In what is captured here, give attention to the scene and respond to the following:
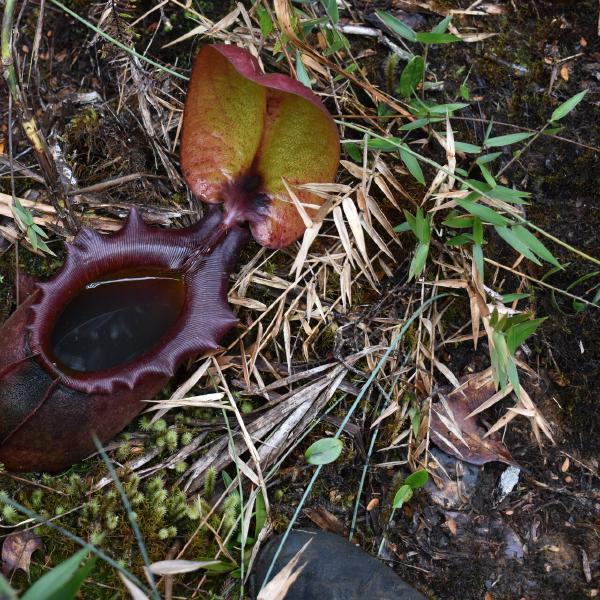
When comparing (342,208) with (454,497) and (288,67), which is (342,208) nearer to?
(288,67)

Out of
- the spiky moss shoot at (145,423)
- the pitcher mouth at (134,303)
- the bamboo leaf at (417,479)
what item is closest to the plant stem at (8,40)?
the pitcher mouth at (134,303)

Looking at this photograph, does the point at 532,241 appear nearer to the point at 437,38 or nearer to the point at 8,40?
the point at 437,38

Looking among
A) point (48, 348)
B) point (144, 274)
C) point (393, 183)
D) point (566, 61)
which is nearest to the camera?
point (48, 348)

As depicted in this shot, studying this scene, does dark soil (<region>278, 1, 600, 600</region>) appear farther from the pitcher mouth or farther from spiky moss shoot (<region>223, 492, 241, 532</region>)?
the pitcher mouth

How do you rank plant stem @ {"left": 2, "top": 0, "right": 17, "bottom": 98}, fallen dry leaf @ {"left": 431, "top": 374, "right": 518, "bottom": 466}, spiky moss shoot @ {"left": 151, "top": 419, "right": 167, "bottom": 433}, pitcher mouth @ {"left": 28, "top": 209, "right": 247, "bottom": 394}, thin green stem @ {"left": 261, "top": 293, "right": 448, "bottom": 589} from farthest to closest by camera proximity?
1. fallen dry leaf @ {"left": 431, "top": 374, "right": 518, "bottom": 466}
2. spiky moss shoot @ {"left": 151, "top": 419, "right": 167, "bottom": 433}
3. thin green stem @ {"left": 261, "top": 293, "right": 448, "bottom": 589}
4. pitcher mouth @ {"left": 28, "top": 209, "right": 247, "bottom": 394}
5. plant stem @ {"left": 2, "top": 0, "right": 17, "bottom": 98}

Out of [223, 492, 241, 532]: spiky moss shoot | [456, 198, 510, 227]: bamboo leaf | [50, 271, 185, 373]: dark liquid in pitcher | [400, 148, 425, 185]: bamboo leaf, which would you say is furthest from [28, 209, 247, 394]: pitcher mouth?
[456, 198, 510, 227]: bamboo leaf

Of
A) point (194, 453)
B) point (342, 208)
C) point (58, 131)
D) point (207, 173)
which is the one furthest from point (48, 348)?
point (342, 208)
